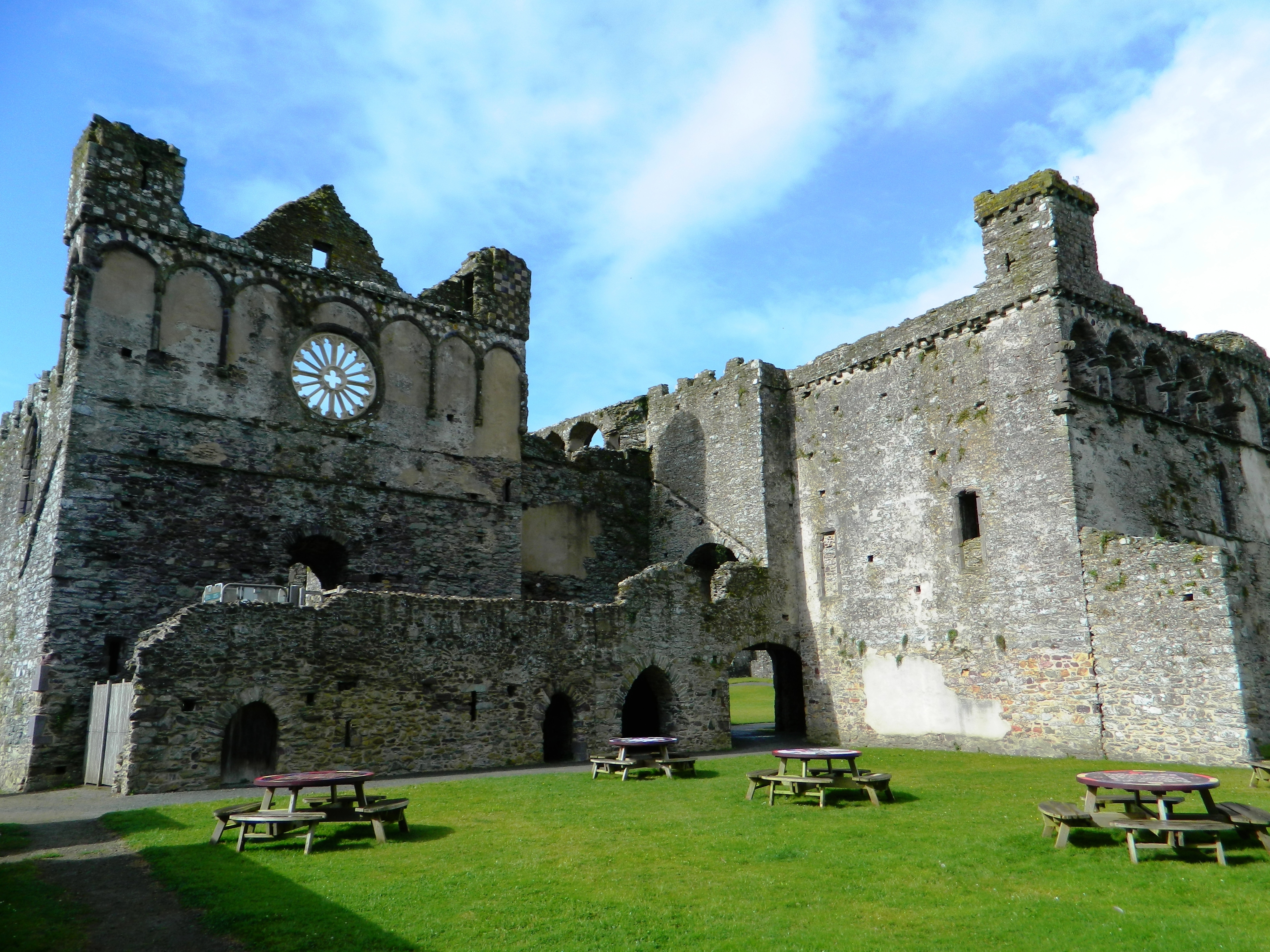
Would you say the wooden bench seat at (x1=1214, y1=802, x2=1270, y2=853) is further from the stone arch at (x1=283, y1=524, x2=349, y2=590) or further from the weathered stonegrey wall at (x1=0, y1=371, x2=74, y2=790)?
the weathered stonegrey wall at (x1=0, y1=371, x2=74, y2=790)

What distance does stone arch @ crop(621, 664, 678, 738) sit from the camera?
2066 cm

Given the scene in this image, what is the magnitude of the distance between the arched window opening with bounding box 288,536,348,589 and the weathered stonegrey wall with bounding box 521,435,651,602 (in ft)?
16.3

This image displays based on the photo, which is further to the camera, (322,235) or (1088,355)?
(322,235)

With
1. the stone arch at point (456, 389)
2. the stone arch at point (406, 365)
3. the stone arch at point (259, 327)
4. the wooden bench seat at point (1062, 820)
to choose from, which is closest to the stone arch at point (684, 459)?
the stone arch at point (456, 389)

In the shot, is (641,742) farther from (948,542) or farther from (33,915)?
(33,915)

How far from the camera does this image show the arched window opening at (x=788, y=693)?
2391cm

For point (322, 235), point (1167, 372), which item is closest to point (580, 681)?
point (322, 235)

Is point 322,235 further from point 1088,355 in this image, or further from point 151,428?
point 1088,355

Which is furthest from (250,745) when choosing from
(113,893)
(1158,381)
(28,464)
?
(1158,381)

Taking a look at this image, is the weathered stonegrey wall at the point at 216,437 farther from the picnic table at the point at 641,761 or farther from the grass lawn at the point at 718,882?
the picnic table at the point at 641,761

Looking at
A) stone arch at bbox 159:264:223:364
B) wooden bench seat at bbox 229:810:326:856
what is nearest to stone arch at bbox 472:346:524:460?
stone arch at bbox 159:264:223:364

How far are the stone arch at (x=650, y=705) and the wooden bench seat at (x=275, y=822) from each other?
9.98m

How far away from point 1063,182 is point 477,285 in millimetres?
14358

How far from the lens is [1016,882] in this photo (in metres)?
7.87
